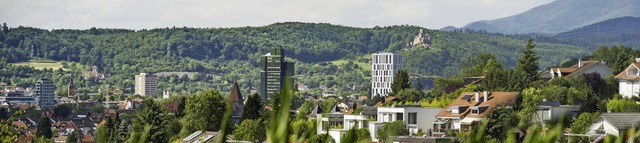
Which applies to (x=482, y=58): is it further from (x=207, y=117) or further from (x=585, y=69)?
(x=207, y=117)

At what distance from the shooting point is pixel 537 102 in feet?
175

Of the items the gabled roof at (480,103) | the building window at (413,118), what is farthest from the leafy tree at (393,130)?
the building window at (413,118)

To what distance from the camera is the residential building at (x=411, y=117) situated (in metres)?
Result: 58.0

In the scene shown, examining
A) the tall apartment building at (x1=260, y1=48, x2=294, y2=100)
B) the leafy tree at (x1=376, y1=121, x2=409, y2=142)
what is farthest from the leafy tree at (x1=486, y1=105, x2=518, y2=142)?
the tall apartment building at (x1=260, y1=48, x2=294, y2=100)

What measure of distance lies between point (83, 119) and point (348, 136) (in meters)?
151

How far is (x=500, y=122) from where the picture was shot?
47.0 m

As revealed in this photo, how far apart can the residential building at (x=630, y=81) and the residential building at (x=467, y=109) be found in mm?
5546

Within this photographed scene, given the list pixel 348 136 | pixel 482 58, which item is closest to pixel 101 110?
pixel 482 58

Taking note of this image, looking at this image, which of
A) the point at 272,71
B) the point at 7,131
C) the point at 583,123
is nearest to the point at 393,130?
the point at 583,123

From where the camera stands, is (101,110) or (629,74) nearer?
(629,74)

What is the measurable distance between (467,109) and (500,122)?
9190 mm

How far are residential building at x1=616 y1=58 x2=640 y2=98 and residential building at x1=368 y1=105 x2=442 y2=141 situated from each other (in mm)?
7281

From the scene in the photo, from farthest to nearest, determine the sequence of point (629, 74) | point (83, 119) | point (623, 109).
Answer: point (83, 119) < point (629, 74) < point (623, 109)

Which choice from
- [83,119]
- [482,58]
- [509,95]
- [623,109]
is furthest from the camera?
[83,119]
